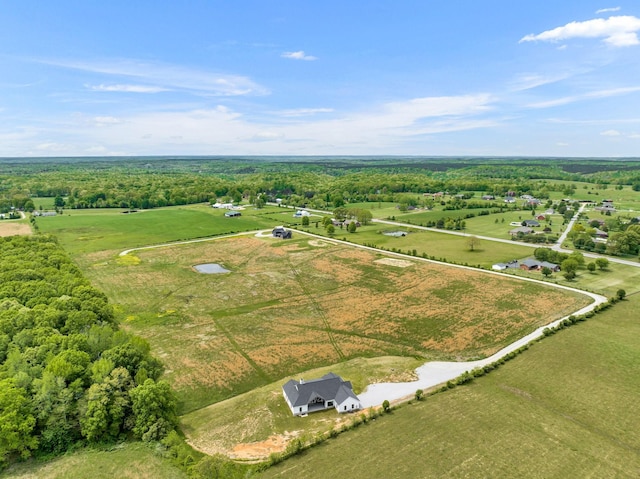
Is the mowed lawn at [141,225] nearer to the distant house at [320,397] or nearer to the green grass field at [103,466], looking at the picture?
the green grass field at [103,466]

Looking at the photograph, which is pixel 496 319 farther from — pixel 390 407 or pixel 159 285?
pixel 159 285

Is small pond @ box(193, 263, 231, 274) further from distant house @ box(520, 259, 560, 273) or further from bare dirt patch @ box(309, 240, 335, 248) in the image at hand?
distant house @ box(520, 259, 560, 273)

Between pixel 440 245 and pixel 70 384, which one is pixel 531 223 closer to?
pixel 440 245

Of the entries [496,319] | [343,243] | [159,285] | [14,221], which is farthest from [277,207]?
[496,319]

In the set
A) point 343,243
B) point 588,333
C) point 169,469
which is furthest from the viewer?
point 343,243

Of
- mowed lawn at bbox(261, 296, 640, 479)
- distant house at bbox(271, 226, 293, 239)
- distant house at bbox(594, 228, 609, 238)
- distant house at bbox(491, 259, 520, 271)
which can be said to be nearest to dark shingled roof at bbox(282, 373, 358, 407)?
→ mowed lawn at bbox(261, 296, 640, 479)

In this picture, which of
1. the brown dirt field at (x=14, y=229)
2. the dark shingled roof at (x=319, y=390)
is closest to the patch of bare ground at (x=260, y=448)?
the dark shingled roof at (x=319, y=390)
